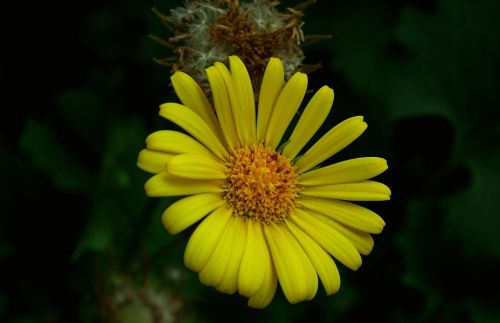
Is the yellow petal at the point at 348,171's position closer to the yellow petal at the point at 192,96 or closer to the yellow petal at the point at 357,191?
the yellow petal at the point at 357,191

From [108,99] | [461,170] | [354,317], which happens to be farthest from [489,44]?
[108,99]

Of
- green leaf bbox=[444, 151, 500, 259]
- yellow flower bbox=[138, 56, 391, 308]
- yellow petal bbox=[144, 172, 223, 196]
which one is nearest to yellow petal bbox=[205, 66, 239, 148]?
yellow flower bbox=[138, 56, 391, 308]

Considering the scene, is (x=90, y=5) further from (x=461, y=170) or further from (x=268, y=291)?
(x=461, y=170)

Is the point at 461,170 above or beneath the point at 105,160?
above

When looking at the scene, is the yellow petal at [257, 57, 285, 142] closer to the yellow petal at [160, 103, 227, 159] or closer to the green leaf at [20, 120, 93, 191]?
the yellow petal at [160, 103, 227, 159]

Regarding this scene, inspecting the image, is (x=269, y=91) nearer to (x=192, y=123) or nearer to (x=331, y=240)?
(x=192, y=123)

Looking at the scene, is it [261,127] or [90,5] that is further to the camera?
[90,5]

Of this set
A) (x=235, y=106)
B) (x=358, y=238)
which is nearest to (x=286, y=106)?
(x=235, y=106)
